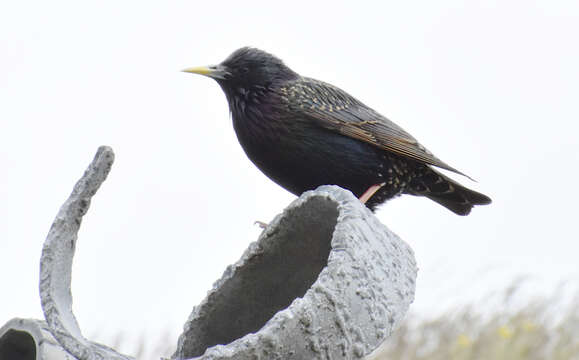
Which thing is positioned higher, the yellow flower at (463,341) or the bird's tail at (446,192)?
the bird's tail at (446,192)

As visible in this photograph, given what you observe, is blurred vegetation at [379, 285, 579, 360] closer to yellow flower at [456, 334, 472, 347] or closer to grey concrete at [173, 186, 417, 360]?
yellow flower at [456, 334, 472, 347]

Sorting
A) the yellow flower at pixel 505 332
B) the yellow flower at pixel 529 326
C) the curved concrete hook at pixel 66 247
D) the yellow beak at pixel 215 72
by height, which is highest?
the yellow beak at pixel 215 72

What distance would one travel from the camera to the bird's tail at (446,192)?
4.46 meters

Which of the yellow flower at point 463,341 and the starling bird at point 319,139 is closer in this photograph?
the starling bird at point 319,139

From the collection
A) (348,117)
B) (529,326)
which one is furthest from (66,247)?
(529,326)

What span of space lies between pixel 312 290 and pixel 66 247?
1.96 ft

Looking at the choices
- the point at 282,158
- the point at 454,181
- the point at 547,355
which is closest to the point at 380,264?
the point at 282,158

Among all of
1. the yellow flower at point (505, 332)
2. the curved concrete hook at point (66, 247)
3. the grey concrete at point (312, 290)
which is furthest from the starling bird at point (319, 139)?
the yellow flower at point (505, 332)

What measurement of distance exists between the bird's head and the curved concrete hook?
191cm

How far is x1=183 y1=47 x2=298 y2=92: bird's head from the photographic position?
418 cm

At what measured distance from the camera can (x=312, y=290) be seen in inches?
83.5

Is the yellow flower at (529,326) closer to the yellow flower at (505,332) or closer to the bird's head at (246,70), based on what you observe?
the yellow flower at (505,332)

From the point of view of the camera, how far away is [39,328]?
7.05 ft

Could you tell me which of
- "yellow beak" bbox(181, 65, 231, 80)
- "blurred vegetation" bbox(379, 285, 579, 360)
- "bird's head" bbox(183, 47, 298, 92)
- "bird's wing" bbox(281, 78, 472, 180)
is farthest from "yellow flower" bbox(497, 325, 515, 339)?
"yellow beak" bbox(181, 65, 231, 80)
